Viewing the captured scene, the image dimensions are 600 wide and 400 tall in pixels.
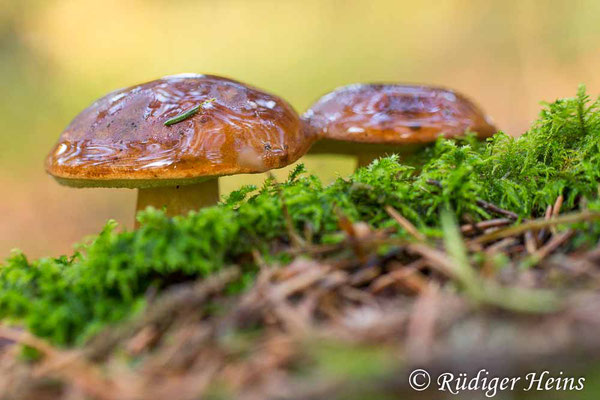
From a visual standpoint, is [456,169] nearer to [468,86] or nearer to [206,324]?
[206,324]

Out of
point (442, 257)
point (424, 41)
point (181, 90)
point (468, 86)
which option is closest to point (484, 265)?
point (442, 257)

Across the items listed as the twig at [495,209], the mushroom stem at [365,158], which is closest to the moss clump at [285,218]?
the twig at [495,209]

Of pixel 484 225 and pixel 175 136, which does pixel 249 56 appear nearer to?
pixel 175 136

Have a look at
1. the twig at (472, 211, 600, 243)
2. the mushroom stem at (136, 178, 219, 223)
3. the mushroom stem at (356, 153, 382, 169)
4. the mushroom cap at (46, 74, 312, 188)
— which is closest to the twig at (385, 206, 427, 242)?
the twig at (472, 211, 600, 243)

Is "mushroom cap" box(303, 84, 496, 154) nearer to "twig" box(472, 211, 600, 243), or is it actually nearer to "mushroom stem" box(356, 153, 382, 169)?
"mushroom stem" box(356, 153, 382, 169)

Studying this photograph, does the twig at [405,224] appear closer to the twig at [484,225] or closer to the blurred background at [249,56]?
the twig at [484,225]

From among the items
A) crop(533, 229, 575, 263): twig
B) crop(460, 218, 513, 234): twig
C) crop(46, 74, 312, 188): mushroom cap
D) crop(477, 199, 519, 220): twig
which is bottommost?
crop(533, 229, 575, 263): twig
